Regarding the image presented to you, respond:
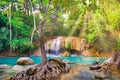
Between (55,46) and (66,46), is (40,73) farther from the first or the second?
(55,46)

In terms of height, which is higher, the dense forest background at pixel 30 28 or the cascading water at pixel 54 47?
the dense forest background at pixel 30 28

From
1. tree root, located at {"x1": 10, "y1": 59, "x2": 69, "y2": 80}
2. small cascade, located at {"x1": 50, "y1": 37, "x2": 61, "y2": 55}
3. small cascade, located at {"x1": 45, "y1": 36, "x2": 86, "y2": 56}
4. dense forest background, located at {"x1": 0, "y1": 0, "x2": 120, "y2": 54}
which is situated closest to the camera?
tree root, located at {"x1": 10, "y1": 59, "x2": 69, "y2": 80}

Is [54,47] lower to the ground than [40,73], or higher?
lower

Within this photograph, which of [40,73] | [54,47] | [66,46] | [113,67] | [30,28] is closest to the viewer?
[40,73]

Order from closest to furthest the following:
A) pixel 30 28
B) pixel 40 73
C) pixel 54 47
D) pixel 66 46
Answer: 1. pixel 40 73
2. pixel 30 28
3. pixel 66 46
4. pixel 54 47

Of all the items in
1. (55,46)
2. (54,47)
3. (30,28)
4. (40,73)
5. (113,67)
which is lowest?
(54,47)

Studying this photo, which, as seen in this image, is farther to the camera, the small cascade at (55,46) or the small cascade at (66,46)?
the small cascade at (55,46)

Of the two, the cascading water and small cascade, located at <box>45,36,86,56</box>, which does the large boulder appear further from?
the cascading water

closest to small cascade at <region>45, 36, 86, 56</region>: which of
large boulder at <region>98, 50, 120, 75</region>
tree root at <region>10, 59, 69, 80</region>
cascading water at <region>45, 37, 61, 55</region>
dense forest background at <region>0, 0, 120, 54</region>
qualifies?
cascading water at <region>45, 37, 61, 55</region>

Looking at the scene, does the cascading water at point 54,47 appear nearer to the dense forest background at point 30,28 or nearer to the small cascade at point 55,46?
the small cascade at point 55,46

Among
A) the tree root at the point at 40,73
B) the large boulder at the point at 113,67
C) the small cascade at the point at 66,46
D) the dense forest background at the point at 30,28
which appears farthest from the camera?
the small cascade at the point at 66,46

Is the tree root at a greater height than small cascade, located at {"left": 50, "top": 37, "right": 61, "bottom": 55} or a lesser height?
greater

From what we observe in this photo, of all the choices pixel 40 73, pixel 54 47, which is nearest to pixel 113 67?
pixel 40 73

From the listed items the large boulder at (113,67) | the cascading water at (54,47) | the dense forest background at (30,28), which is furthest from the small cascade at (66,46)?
the large boulder at (113,67)
